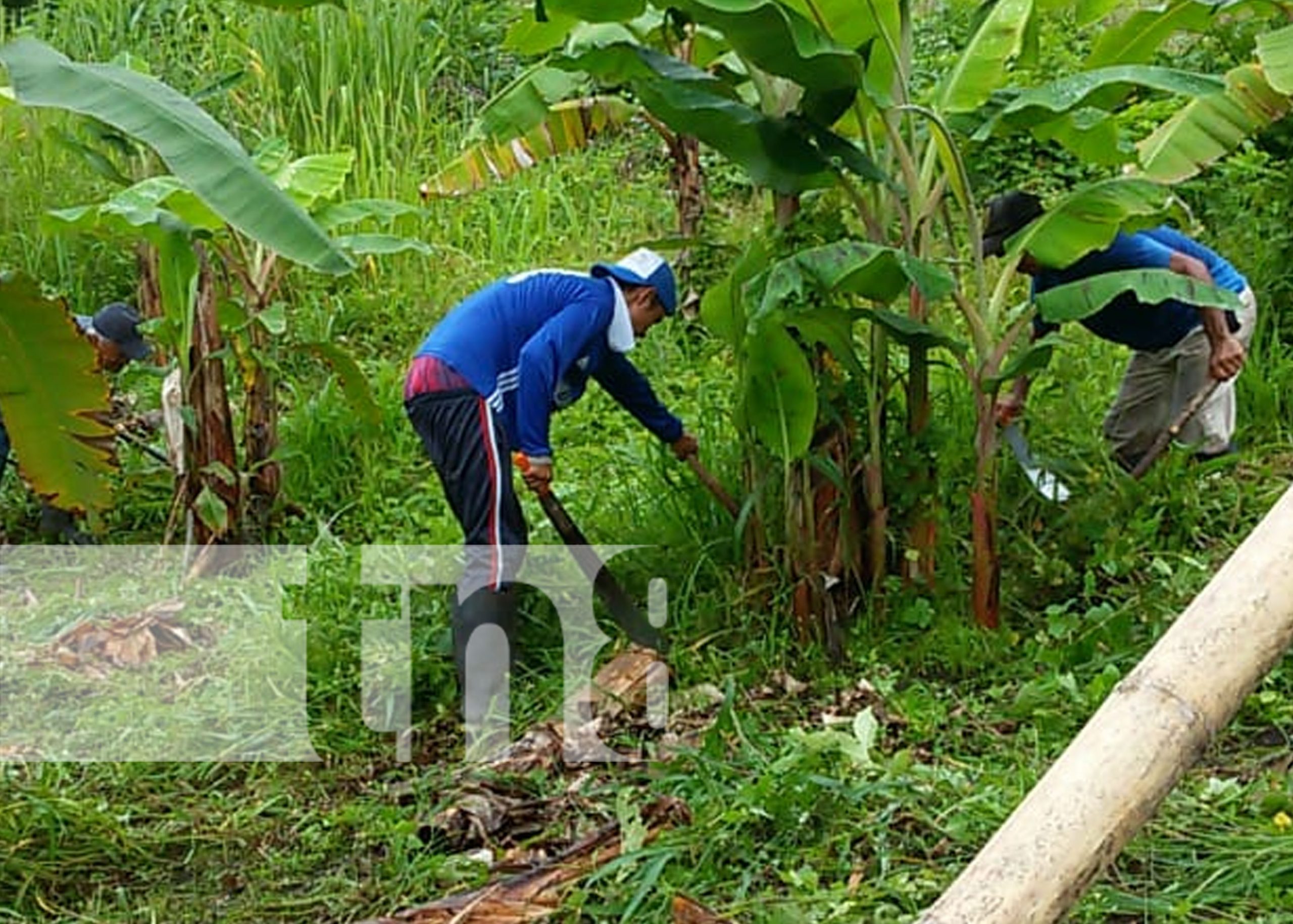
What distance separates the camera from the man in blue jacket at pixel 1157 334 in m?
5.22

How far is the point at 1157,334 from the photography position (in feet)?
19.1

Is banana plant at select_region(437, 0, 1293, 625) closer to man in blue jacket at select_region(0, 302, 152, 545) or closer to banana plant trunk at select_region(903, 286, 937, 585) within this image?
banana plant trunk at select_region(903, 286, 937, 585)

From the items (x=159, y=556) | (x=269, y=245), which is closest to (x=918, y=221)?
(x=269, y=245)

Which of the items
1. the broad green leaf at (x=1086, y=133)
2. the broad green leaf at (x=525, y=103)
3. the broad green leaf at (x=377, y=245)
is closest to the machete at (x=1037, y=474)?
the broad green leaf at (x=1086, y=133)

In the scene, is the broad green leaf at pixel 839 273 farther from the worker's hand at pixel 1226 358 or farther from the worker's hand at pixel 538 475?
the worker's hand at pixel 1226 358

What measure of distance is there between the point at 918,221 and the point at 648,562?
1383 millimetres

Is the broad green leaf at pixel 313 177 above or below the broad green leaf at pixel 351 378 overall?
above

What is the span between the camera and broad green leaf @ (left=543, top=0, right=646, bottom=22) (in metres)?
4.23

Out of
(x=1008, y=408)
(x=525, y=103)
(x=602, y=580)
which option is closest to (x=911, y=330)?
(x=1008, y=408)

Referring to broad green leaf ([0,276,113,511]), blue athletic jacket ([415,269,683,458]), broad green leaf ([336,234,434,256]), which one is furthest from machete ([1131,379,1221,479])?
broad green leaf ([0,276,113,511])

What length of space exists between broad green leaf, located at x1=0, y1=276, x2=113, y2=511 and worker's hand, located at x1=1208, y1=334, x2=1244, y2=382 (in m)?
3.33

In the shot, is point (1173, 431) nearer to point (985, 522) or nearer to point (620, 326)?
point (985, 522)

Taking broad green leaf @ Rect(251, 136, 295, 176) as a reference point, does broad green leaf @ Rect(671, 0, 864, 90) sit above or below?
above

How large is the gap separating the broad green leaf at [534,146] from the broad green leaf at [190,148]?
247 cm
